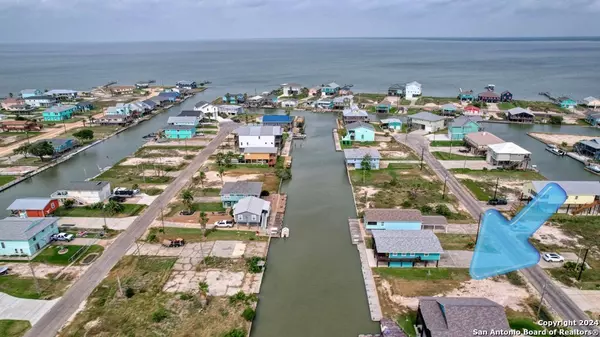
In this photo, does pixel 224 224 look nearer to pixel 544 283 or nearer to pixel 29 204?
pixel 29 204

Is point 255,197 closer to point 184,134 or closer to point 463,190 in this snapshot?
point 463,190

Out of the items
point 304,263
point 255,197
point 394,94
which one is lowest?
point 304,263

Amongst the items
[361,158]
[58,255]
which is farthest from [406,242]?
[58,255]

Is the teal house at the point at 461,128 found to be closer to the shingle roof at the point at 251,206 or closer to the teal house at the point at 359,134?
the teal house at the point at 359,134

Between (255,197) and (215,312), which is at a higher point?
(255,197)

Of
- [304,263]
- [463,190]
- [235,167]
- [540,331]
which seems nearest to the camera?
[540,331]

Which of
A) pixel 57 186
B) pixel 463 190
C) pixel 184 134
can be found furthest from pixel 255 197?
pixel 184 134

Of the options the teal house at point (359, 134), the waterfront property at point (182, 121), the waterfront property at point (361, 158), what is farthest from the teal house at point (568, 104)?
the waterfront property at point (182, 121)

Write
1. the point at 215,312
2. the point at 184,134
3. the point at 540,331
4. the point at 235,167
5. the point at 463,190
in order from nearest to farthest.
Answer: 1. the point at 540,331
2. the point at 215,312
3. the point at 463,190
4. the point at 235,167
5. the point at 184,134
